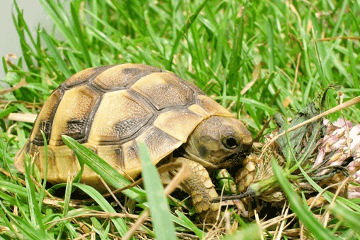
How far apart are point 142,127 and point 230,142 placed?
39 cm

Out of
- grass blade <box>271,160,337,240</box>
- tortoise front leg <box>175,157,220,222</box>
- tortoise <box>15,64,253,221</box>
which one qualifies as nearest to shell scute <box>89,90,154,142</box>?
tortoise <box>15,64,253,221</box>

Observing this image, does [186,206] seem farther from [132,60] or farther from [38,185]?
[132,60]

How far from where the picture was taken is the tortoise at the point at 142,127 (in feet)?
6.01

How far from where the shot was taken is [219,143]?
1.84 metres

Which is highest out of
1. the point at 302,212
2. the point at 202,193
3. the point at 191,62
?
the point at 191,62

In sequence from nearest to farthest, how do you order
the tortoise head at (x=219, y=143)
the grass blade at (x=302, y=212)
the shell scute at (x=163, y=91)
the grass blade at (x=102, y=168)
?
the grass blade at (x=302, y=212) → the grass blade at (x=102, y=168) → the tortoise head at (x=219, y=143) → the shell scute at (x=163, y=91)

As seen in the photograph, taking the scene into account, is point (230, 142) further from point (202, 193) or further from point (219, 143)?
point (202, 193)

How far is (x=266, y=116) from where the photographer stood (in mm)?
2545

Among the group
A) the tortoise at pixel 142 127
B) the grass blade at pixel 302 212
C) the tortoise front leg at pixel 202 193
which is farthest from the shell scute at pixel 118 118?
the grass blade at pixel 302 212

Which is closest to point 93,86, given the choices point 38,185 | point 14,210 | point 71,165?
point 71,165

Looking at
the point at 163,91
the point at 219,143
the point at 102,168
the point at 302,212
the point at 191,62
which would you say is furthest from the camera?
the point at 191,62

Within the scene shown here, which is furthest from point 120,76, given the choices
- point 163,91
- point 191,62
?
point 191,62

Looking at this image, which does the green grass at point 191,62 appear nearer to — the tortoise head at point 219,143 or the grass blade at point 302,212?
the tortoise head at point 219,143

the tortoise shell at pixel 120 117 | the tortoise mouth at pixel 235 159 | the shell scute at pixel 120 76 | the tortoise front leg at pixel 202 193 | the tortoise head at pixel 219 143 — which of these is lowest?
the tortoise front leg at pixel 202 193
